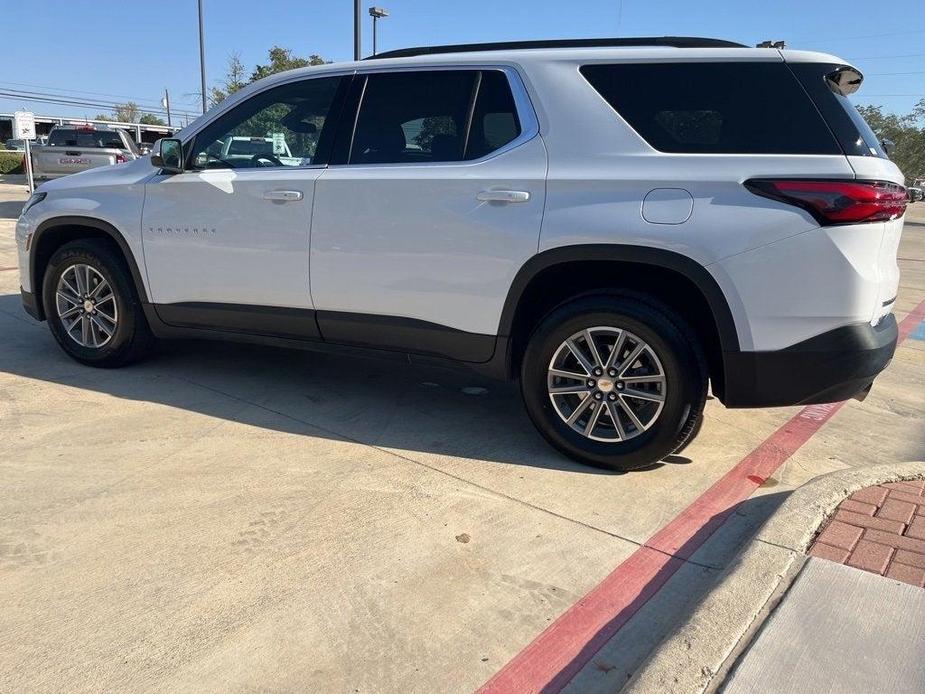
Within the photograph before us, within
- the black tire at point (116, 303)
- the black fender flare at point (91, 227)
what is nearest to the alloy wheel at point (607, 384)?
the black fender flare at point (91, 227)

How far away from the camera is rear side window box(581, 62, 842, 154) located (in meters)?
3.15

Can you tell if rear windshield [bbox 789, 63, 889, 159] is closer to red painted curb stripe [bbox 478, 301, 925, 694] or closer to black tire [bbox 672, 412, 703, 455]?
black tire [bbox 672, 412, 703, 455]

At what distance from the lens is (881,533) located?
2.94m

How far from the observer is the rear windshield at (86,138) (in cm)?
1641

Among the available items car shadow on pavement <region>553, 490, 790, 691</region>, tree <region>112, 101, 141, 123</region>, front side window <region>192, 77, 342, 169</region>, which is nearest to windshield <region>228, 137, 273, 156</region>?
front side window <region>192, 77, 342, 169</region>

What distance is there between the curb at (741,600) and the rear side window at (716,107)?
1486 mm

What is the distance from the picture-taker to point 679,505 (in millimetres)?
3350

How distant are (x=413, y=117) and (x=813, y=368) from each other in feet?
→ 7.74

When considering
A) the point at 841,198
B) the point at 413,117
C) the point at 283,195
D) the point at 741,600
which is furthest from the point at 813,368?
the point at 283,195

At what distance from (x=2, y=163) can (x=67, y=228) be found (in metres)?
38.0

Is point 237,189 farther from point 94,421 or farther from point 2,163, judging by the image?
point 2,163

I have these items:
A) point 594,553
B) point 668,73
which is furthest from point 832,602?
point 668,73

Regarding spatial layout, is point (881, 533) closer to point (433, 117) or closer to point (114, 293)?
point (433, 117)

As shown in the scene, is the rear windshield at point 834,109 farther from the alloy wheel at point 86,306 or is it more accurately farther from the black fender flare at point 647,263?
the alloy wheel at point 86,306
